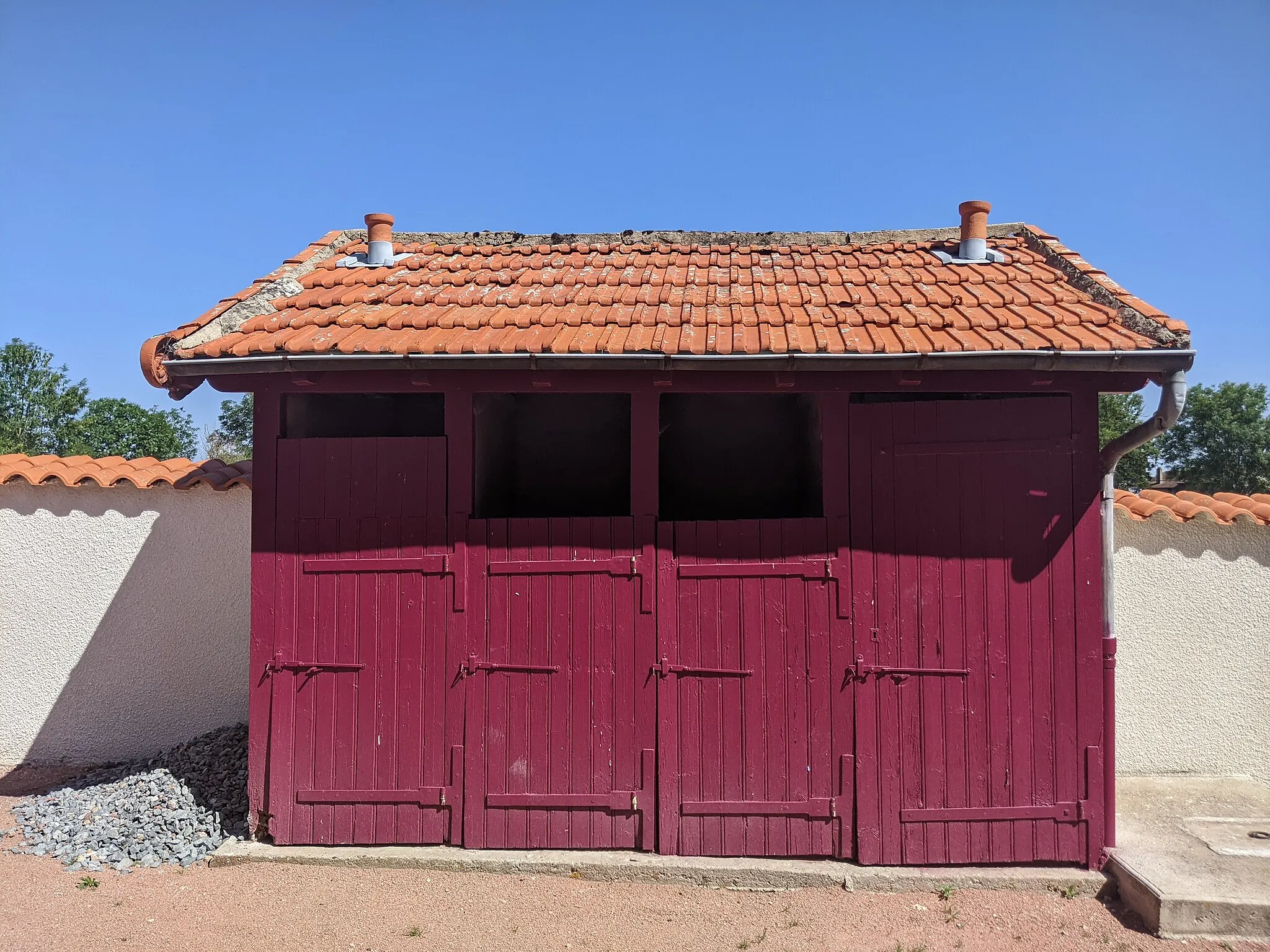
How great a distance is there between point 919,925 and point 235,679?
5496 millimetres

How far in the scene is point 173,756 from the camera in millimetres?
5965

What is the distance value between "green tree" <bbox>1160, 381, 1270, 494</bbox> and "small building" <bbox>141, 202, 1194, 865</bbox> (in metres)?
28.9

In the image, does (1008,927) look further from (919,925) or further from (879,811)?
(879,811)

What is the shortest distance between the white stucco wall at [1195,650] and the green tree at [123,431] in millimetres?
29339

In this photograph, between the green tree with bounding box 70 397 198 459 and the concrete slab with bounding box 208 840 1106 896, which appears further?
the green tree with bounding box 70 397 198 459

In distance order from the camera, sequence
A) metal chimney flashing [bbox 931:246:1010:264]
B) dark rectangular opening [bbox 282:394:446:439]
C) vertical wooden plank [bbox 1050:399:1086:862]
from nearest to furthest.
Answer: vertical wooden plank [bbox 1050:399:1086:862], dark rectangular opening [bbox 282:394:446:439], metal chimney flashing [bbox 931:246:1010:264]

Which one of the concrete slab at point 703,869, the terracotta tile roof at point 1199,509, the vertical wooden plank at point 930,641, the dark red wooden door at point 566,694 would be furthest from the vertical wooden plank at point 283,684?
the terracotta tile roof at point 1199,509

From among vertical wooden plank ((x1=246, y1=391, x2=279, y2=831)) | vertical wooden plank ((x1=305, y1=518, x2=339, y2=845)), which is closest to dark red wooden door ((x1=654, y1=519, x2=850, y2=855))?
vertical wooden plank ((x1=305, y1=518, x2=339, y2=845))

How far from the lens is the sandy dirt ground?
405 centimetres

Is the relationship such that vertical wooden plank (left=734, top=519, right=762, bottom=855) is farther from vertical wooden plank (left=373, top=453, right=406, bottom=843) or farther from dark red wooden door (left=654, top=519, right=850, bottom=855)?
vertical wooden plank (left=373, top=453, right=406, bottom=843)

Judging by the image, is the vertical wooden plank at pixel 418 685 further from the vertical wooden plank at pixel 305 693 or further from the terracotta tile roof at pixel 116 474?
the terracotta tile roof at pixel 116 474

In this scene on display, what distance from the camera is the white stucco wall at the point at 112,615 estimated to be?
659 centimetres

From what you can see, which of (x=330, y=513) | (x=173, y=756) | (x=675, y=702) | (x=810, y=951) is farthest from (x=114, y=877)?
(x=810, y=951)

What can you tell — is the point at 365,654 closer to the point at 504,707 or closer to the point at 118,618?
the point at 504,707
